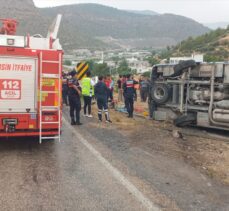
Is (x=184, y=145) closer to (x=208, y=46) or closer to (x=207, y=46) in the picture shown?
(x=208, y=46)

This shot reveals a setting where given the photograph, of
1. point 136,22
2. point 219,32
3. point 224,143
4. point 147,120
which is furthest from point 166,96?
point 136,22

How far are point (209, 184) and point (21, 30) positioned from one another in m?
86.1

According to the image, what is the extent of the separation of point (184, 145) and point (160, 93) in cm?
427

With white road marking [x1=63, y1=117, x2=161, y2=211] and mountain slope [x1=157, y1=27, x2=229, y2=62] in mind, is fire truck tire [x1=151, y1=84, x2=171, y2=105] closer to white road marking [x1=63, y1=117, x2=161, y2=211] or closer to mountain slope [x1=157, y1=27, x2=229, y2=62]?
white road marking [x1=63, y1=117, x2=161, y2=211]

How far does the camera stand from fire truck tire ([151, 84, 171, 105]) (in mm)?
14188

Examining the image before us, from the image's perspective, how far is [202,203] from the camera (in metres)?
6.02

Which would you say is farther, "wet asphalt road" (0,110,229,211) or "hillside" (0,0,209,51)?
"hillside" (0,0,209,51)

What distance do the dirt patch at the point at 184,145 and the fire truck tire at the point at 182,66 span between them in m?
1.83

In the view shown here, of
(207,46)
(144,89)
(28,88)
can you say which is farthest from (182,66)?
(207,46)

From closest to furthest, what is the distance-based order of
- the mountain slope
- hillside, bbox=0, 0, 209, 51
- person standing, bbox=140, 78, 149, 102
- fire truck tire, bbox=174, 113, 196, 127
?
fire truck tire, bbox=174, 113, 196, 127 → person standing, bbox=140, 78, 149, 102 → the mountain slope → hillside, bbox=0, 0, 209, 51

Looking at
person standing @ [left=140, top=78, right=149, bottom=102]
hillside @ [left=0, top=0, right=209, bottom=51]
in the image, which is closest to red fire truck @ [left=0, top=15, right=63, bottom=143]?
person standing @ [left=140, top=78, right=149, bottom=102]

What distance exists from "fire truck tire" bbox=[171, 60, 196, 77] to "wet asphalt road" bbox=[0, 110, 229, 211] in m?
4.36

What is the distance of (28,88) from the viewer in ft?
29.3

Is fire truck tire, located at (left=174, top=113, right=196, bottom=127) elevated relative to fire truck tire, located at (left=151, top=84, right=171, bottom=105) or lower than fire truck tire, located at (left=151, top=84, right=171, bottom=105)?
lower
